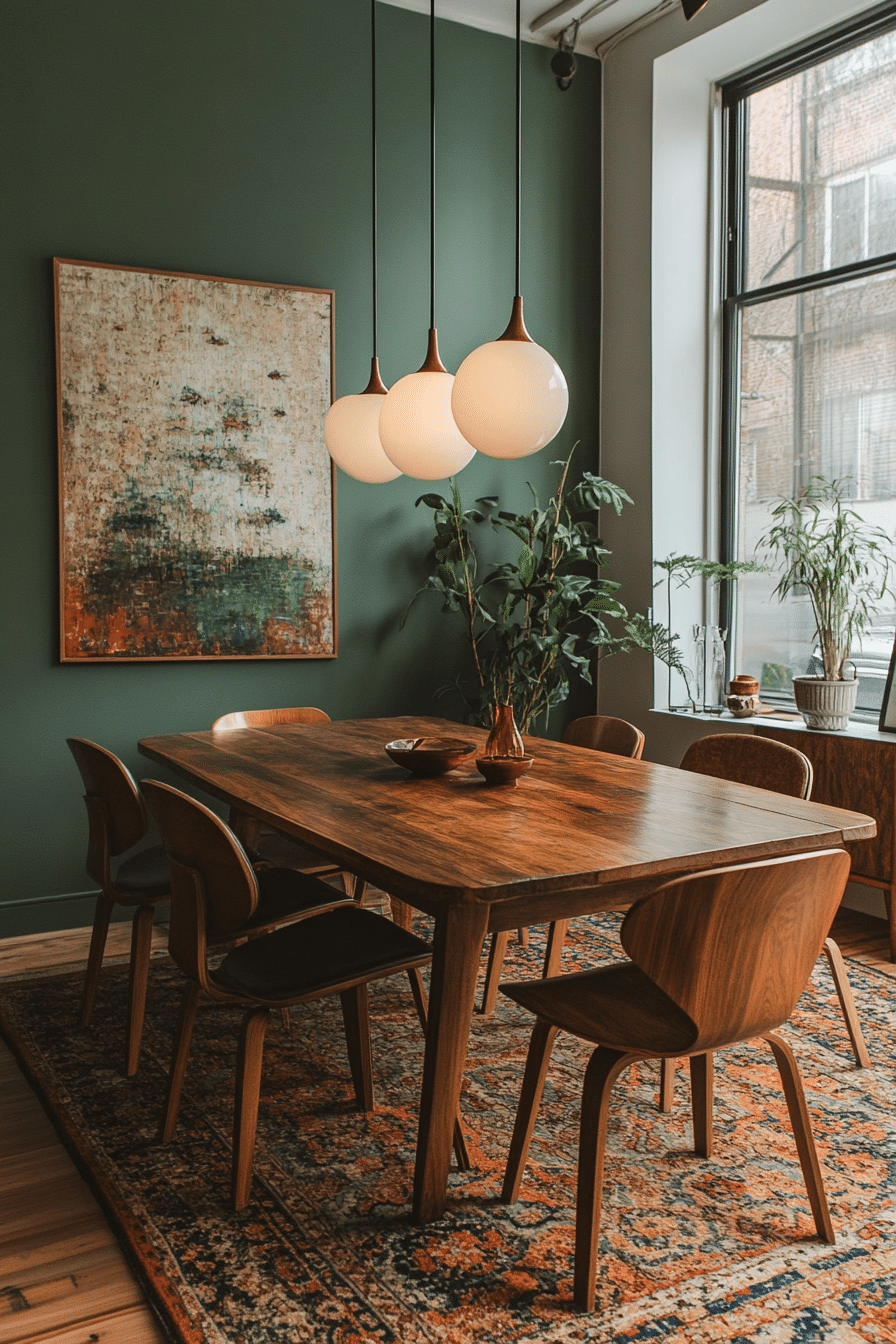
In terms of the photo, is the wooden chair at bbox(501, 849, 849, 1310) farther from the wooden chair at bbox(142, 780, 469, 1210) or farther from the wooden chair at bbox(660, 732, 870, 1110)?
the wooden chair at bbox(660, 732, 870, 1110)

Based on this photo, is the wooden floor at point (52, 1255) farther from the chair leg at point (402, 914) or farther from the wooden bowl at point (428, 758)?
the chair leg at point (402, 914)

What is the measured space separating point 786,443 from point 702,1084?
3111 millimetres

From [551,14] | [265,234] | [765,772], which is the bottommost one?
[765,772]

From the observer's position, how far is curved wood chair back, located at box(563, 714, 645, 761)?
10.9ft

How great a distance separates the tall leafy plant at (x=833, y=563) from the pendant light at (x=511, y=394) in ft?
6.67

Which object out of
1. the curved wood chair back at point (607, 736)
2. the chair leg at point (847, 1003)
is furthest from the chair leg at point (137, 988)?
the chair leg at point (847, 1003)

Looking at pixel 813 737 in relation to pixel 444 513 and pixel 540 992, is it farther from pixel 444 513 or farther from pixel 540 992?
pixel 540 992

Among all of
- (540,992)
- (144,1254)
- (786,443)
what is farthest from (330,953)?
(786,443)

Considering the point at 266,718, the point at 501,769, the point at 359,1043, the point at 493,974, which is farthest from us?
the point at 266,718

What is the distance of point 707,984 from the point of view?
1756 mm

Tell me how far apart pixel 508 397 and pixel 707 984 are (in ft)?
4.14

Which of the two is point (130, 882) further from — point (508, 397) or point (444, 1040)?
point (508, 397)

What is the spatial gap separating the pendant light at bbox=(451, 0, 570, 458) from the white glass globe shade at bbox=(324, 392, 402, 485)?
2.20ft

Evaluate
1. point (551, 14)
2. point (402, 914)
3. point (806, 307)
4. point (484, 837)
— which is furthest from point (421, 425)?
point (551, 14)
